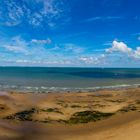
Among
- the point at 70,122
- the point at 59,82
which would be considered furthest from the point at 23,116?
the point at 59,82

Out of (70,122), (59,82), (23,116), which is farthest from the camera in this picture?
(59,82)

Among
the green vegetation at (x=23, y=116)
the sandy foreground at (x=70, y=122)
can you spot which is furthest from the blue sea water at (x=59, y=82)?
the green vegetation at (x=23, y=116)

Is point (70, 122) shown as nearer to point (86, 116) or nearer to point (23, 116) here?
point (86, 116)

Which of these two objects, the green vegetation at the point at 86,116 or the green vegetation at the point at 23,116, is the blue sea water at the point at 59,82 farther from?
the green vegetation at the point at 86,116

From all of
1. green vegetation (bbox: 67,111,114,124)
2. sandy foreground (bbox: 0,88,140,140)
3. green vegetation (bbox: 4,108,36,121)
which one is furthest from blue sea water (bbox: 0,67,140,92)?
green vegetation (bbox: 67,111,114,124)

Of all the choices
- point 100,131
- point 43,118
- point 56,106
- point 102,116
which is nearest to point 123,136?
point 100,131

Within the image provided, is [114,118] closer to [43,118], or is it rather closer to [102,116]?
[102,116]

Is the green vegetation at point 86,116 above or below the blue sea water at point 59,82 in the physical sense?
below

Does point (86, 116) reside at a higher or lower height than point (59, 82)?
lower
